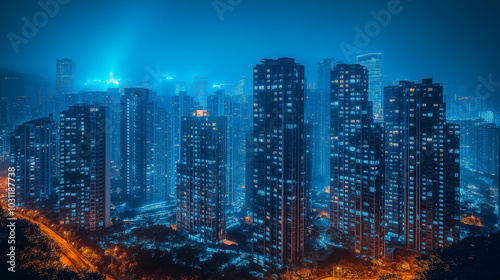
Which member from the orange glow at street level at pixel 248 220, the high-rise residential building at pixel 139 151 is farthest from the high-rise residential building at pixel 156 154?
the orange glow at street level at pixel 248 220

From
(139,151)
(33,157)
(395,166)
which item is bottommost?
(395,166)

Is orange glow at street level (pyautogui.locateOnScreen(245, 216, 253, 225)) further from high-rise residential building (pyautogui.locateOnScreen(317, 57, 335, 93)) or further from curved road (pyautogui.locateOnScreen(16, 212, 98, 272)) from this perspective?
high-rise residential building (pyautogui.locateOnScreen(317, 57, 335, 93))

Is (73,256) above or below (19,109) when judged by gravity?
below

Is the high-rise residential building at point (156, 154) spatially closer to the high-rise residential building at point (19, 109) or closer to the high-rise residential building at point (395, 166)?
the high-rise residential building at point (19, 109)

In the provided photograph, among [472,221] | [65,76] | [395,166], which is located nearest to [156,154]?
[65,76]

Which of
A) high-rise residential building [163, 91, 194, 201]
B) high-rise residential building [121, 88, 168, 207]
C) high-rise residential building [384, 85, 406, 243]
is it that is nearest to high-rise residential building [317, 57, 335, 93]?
high-rise residential building [384, 85, 406, 243]

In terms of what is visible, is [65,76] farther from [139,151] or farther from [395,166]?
[395,166]

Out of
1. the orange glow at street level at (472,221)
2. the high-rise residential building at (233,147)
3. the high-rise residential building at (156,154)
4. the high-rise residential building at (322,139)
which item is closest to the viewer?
the orange glow at street level at (472,221)
